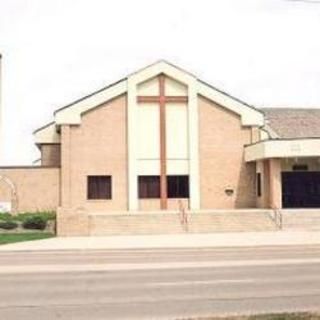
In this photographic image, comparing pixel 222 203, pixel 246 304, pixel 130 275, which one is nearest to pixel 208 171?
pixel 222 203

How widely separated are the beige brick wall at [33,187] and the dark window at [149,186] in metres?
5.10

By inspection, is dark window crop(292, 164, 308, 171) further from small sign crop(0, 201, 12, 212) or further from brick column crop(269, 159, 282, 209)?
small sign crop(0, 201, 12, 212)

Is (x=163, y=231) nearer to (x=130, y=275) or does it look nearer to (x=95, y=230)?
(x=95, y=230)

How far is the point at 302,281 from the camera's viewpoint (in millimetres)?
14844

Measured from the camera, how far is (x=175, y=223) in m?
38.6

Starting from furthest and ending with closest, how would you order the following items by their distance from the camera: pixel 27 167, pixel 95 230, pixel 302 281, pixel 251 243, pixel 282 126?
pixel 282 126 → pixel 27 167 → pixel 95 230 → pixel 251 243 → pixel 302 281

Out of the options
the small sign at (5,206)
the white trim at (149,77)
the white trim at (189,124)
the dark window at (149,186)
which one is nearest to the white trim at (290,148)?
the white trim at (149,77)

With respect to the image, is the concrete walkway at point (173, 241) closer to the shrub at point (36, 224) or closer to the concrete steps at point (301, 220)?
the shrub at point (36, 224)

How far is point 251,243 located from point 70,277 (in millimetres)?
13560

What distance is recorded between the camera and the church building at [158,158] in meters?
46.8

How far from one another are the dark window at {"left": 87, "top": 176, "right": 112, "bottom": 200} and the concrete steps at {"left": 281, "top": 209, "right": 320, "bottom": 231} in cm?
1172

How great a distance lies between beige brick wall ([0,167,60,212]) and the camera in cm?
4650

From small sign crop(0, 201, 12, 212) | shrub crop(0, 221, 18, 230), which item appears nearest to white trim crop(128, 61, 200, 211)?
small sign crop(0, 201, 12, 212)

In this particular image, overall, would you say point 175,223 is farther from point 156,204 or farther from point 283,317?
point 283,317
